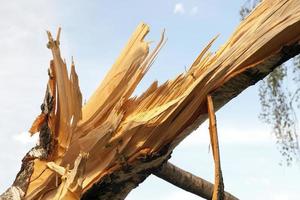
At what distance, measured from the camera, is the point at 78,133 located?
5.29 ft

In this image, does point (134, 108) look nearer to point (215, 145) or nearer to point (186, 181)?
point (215, 145)

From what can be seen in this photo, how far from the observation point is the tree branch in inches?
74.9

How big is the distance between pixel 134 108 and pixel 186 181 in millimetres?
492

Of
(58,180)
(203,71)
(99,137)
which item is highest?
(203,71)

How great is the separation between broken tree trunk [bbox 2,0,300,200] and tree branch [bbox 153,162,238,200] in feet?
1.03

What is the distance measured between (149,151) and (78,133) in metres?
0.25

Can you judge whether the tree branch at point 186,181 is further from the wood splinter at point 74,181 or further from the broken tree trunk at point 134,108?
the wood splinter at point 74,181

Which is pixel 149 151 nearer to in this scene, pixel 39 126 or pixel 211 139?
pixel 211 139

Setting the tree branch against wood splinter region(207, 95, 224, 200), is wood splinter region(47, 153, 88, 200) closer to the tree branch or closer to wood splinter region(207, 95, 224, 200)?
wood splinter region(207, 95, 224, 200)

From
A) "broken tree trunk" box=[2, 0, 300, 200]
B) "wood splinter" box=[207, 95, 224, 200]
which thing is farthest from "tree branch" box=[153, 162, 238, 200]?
"wood splinter" box=[207, 95, 224, 200]

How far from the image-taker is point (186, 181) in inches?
77.4

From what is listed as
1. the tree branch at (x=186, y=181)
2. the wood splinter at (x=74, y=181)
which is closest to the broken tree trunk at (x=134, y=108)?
the wood splinter at (x=74, y=181)

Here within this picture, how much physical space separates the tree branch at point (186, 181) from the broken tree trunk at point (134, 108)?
32 cm

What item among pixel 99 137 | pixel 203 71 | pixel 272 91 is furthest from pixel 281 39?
pixel 272 91
